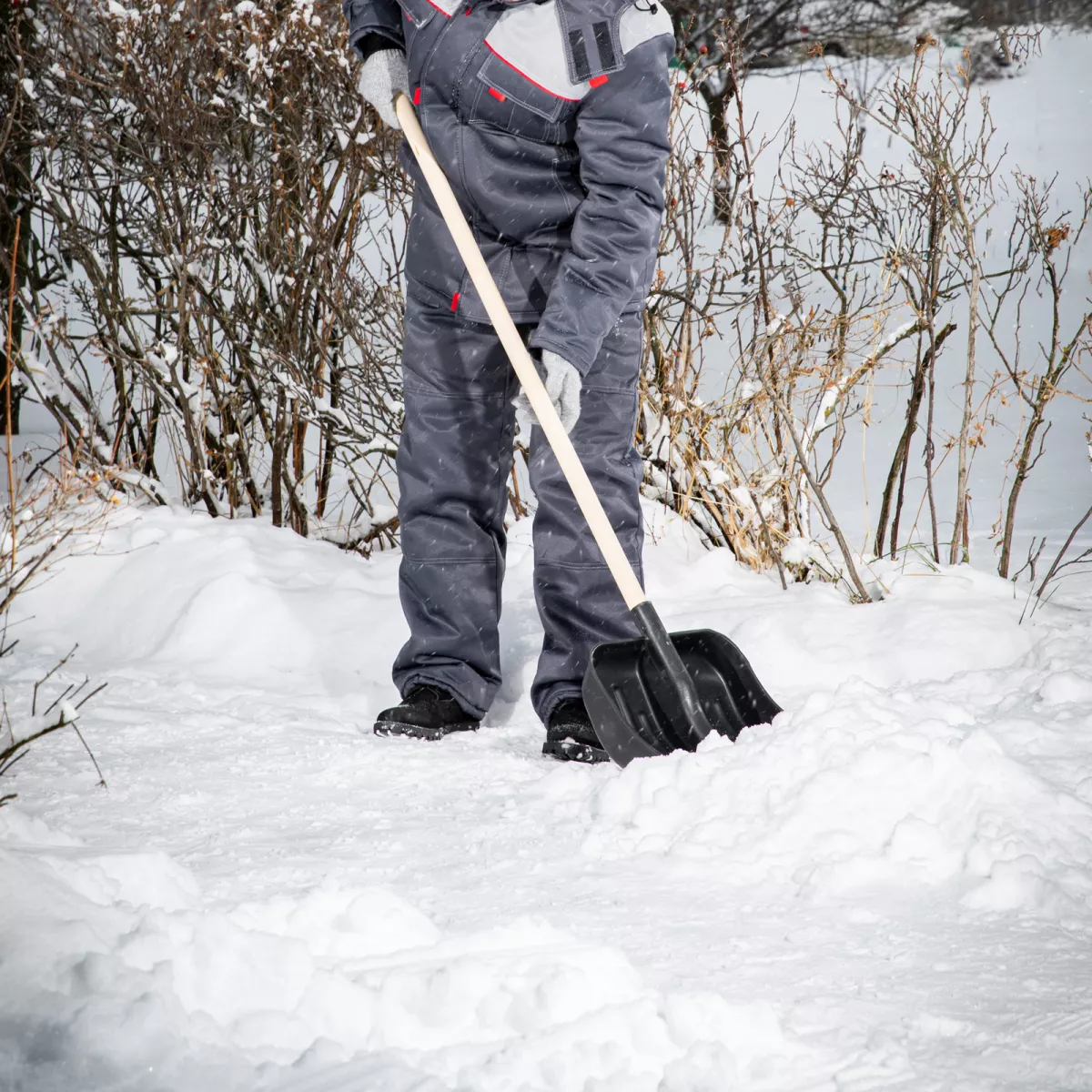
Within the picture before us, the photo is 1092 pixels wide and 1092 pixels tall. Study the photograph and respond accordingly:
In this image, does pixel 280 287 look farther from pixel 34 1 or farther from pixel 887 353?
pixel 887 353

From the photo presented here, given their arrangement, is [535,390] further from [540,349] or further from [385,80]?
[385,80]

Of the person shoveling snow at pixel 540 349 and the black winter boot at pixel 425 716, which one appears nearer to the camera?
the person shoveling snow at pixel 540 349

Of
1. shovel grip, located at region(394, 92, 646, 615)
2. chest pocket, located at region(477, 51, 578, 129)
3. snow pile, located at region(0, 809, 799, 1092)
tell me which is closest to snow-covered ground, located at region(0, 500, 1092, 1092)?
snow pile, located at region(0, 809, 799, 1092)

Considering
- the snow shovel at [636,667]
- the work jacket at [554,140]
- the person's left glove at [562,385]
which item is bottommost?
the snow shovel at [636,667]

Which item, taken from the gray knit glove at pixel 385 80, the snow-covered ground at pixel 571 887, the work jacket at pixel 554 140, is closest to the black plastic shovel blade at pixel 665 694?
the snow-covered ground at pixel 571 887

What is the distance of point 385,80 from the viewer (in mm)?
2463

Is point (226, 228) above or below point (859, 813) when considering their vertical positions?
above

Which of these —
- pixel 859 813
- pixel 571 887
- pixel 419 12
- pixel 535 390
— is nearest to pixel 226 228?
pixel 419 12

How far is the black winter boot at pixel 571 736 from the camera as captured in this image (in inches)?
A: 90.4

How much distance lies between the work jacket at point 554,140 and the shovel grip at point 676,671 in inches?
21.0

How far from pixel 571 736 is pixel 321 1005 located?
1122 mm

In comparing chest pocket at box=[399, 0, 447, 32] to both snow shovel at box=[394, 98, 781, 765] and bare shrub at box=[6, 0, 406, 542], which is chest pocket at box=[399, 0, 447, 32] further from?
bare shrub at box=[6, 0, 406, 542]

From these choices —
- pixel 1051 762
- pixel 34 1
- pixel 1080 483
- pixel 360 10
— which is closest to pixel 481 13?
pixel 360 10

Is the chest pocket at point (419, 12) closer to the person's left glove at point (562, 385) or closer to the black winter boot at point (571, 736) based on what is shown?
the person's left glove at point (562, 385)
